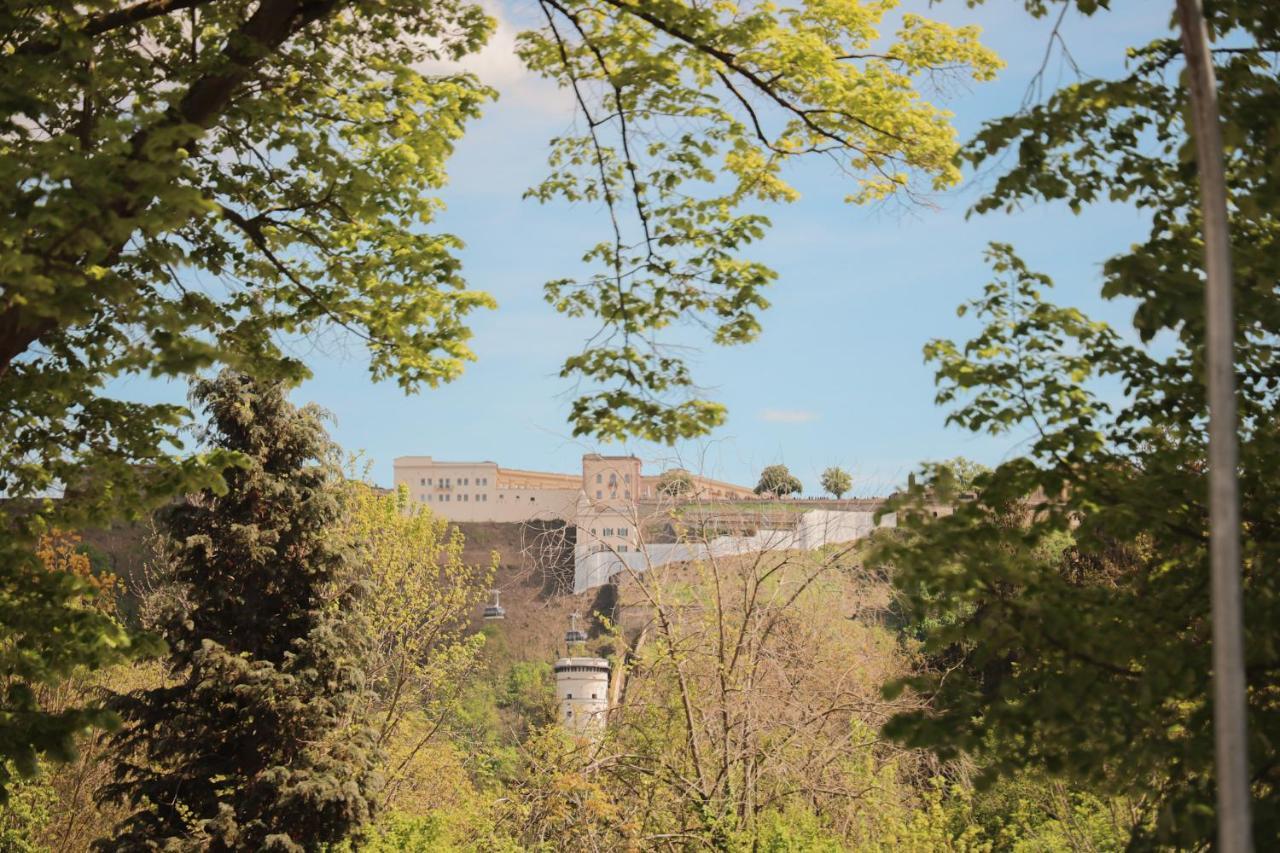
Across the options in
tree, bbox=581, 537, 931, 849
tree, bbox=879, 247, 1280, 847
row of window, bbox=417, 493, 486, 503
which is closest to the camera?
tree, bbox=879, 247, 1280, 847

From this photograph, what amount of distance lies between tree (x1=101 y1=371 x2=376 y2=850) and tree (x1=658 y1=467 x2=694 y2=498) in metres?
5.39

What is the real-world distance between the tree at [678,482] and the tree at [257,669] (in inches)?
212

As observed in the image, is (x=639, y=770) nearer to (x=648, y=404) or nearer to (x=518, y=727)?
(x=648, y=404)

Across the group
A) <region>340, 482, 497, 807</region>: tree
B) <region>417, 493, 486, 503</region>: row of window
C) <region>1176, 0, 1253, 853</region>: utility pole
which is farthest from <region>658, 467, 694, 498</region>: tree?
<region>417, 493, 486, 503</region>: row of window

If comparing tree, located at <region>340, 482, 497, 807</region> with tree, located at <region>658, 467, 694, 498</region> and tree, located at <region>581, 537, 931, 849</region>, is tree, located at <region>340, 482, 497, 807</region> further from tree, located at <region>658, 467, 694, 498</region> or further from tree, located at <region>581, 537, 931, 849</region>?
tree, located at <region>658, 467, 694, 498</region>

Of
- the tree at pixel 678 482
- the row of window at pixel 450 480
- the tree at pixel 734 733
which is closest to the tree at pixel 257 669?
the tree at pixel 734 733

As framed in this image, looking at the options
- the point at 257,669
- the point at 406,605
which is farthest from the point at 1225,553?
the point at 406,605

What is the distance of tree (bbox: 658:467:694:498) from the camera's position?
14562mm

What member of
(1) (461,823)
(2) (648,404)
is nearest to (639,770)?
(1) (461,823)

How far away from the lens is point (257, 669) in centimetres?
1772

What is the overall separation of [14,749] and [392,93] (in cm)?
505

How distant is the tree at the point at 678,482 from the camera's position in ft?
47.8

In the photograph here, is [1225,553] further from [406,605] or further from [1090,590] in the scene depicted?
[406,605]

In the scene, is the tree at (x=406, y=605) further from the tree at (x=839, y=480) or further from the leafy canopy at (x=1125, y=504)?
the leafy canopy at (x=1125, y=504)
